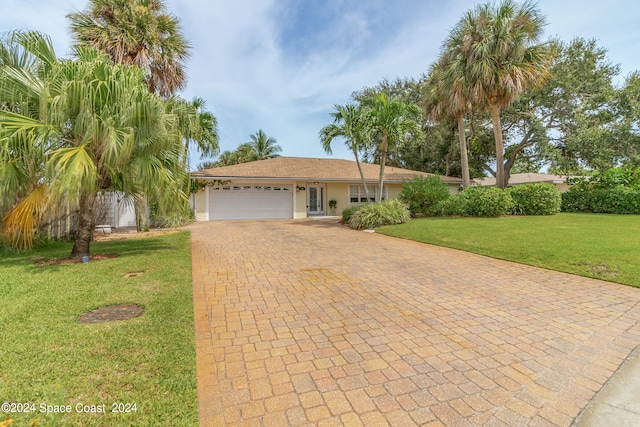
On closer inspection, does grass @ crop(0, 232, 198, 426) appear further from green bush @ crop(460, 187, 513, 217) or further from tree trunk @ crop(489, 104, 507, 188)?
tree trunk @ crop(489, 104, 507, 188)

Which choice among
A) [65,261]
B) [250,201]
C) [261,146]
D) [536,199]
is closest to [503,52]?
[536,199]

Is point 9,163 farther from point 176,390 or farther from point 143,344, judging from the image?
point 176,390

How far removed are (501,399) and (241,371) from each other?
2152 mm

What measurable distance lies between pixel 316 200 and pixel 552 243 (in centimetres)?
1498

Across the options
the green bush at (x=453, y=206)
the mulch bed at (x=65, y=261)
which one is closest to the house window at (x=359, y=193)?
the green bush at (x=453, y=206)

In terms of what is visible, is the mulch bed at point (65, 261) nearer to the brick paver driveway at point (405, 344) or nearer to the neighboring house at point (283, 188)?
the brick paver driveway at point (405, 344)

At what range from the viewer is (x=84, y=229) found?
7.11m

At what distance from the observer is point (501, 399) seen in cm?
233

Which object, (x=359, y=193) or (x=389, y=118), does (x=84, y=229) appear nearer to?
(x=389, y=118)

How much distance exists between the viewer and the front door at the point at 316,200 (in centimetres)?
2102

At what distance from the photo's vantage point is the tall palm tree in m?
16.1

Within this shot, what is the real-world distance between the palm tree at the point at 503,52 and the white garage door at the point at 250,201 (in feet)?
40.0

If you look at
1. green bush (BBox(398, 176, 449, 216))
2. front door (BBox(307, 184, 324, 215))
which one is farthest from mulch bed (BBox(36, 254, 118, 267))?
front door (BBox(307, 184, 324, 215))

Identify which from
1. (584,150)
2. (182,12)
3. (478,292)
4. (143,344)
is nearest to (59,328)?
(143,344)
